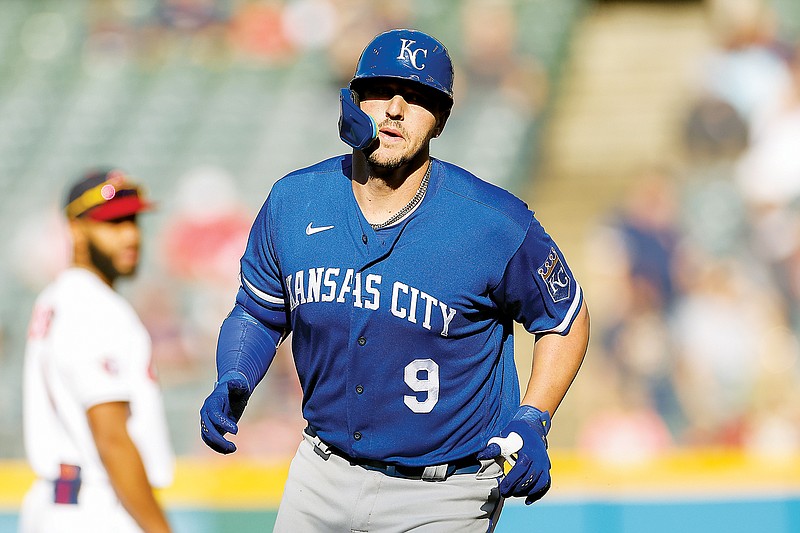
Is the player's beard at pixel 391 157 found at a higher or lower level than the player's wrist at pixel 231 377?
higher

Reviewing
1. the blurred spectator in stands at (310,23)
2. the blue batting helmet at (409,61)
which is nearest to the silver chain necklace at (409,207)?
the blue batting helmet at (409,61)

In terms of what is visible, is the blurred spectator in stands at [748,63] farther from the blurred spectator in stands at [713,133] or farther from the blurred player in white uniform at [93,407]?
the blurred player in white uniform at [93,407]

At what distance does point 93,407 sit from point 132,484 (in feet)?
0.83

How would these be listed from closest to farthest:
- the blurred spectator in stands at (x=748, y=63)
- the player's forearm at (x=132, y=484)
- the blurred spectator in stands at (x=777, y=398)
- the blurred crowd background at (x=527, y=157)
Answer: the player's forearm at (x=132, y=484)
the blurred spectator in stands at (x=777, y=398)
the blurred crowd background at (x=527, y=157)
the blurred spectator in stands at (x=748, y=63)

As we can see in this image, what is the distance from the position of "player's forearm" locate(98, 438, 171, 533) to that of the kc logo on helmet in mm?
1456

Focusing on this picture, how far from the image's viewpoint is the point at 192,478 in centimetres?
542

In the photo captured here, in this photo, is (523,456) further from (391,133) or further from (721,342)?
(721,342)

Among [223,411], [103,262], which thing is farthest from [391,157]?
[103,262]

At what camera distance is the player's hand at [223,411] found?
2.82 metres

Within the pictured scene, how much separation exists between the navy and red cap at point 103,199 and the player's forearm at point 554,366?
63.6 inches

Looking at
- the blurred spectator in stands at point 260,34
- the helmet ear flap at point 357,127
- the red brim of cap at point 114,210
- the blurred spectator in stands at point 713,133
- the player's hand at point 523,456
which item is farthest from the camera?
the blurred spectator in stands at point 260,34

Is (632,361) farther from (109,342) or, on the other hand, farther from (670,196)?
(109,342)

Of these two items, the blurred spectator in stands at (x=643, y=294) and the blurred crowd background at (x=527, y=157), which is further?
the blurred crowd background at (x=527, y=157)

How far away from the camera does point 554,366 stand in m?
2.90
